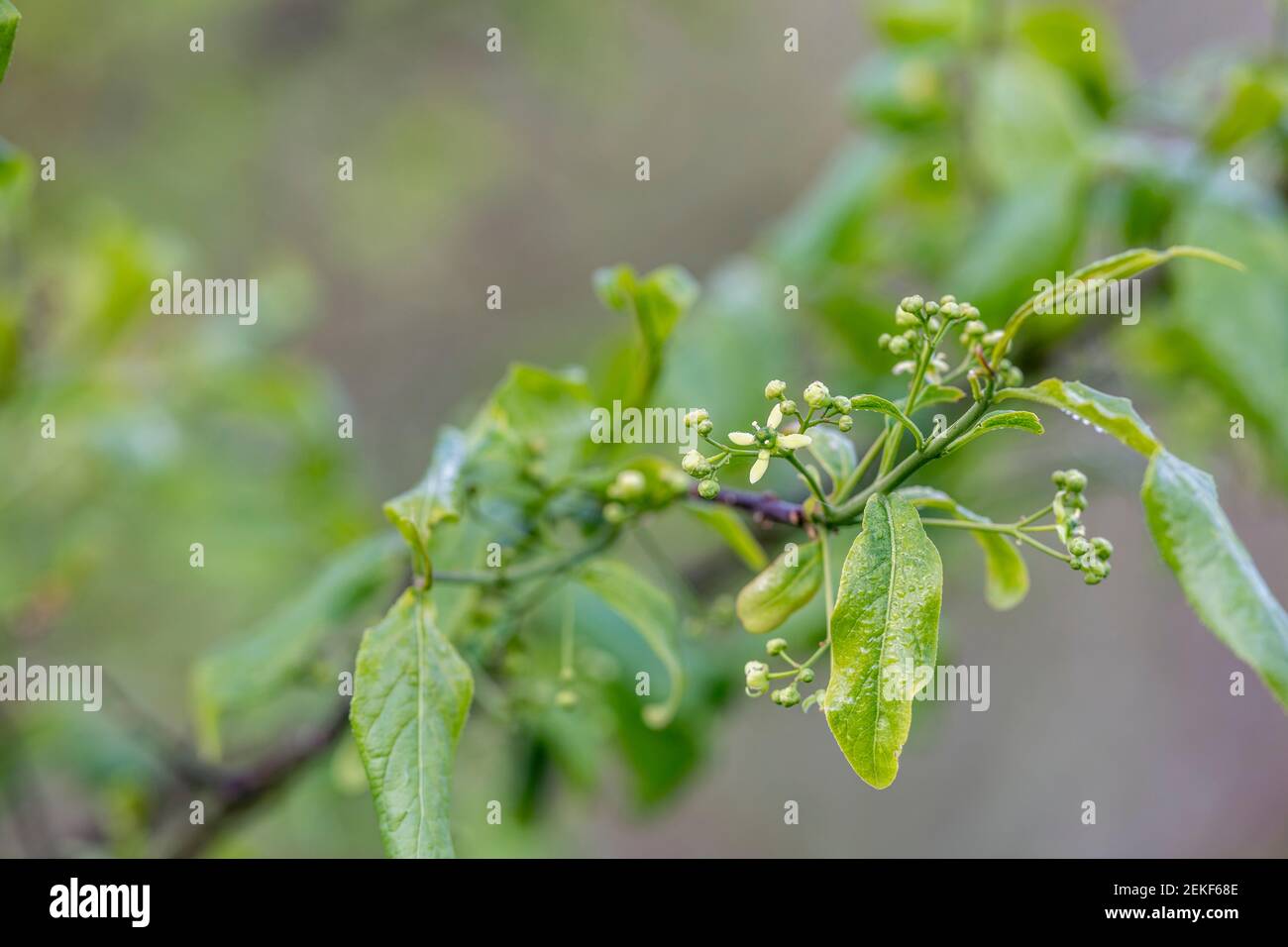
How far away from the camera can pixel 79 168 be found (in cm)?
258

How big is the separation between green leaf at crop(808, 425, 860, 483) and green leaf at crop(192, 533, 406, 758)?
0.35 meters

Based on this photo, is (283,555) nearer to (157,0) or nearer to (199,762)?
(199,762)

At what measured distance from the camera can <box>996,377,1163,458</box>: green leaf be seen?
1.62 feet

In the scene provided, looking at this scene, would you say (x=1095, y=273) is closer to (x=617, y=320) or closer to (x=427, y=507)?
(x=427, y=507)

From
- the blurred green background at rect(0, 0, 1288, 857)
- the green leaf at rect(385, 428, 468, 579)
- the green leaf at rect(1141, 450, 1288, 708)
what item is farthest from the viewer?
the blurred green background at rect(0, 0, 1288, 857)

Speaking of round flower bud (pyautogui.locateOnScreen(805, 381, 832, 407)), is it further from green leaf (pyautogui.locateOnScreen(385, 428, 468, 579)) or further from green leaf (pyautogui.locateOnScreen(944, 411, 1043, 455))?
green leaf (pyautogui.locateOnScreen(385, 428, 468, 579))

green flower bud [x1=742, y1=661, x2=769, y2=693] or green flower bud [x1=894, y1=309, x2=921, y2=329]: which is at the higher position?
green flower bud [x1=894, y1=309, x2=921, y2=329]

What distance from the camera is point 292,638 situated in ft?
Result: 2.72

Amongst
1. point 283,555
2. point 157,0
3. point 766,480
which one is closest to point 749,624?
point 766,480

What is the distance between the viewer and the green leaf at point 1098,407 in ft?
1.62

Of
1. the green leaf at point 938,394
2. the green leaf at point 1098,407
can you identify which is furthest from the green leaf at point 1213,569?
the green leaf at point 938,394

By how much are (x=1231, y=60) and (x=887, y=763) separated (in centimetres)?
107

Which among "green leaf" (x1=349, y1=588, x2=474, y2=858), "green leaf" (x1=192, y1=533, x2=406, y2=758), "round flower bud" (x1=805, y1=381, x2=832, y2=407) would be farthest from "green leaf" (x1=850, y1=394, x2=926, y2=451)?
"green leaf" (x1=192, y1=533, x2=406, y2=758)
